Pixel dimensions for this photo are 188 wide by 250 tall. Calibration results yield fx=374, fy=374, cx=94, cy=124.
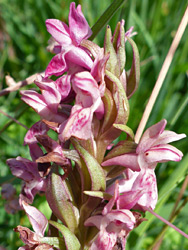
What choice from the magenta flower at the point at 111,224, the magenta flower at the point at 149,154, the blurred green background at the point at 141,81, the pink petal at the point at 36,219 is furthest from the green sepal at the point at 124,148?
the blurred green background at the point at 141,81

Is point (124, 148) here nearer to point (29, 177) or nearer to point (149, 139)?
point (149, 139)

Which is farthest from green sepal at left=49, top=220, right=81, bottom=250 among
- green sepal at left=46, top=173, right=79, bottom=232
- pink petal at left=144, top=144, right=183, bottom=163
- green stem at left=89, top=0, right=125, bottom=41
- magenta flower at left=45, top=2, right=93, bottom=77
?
green stem at left=89, top=0, right=125, bottom=41

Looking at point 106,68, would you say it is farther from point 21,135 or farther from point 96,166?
point 21,135

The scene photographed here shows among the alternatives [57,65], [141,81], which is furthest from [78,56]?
[141,81]

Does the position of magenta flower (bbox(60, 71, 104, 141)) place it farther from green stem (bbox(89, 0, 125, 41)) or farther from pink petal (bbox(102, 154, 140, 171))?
green stem (bbox(89, 0, 125, 41))

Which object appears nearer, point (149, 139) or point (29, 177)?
point (149, 139)

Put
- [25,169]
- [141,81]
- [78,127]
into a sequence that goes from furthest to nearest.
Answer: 1. [141,81]
2. [25,169]
3. [78,127]
